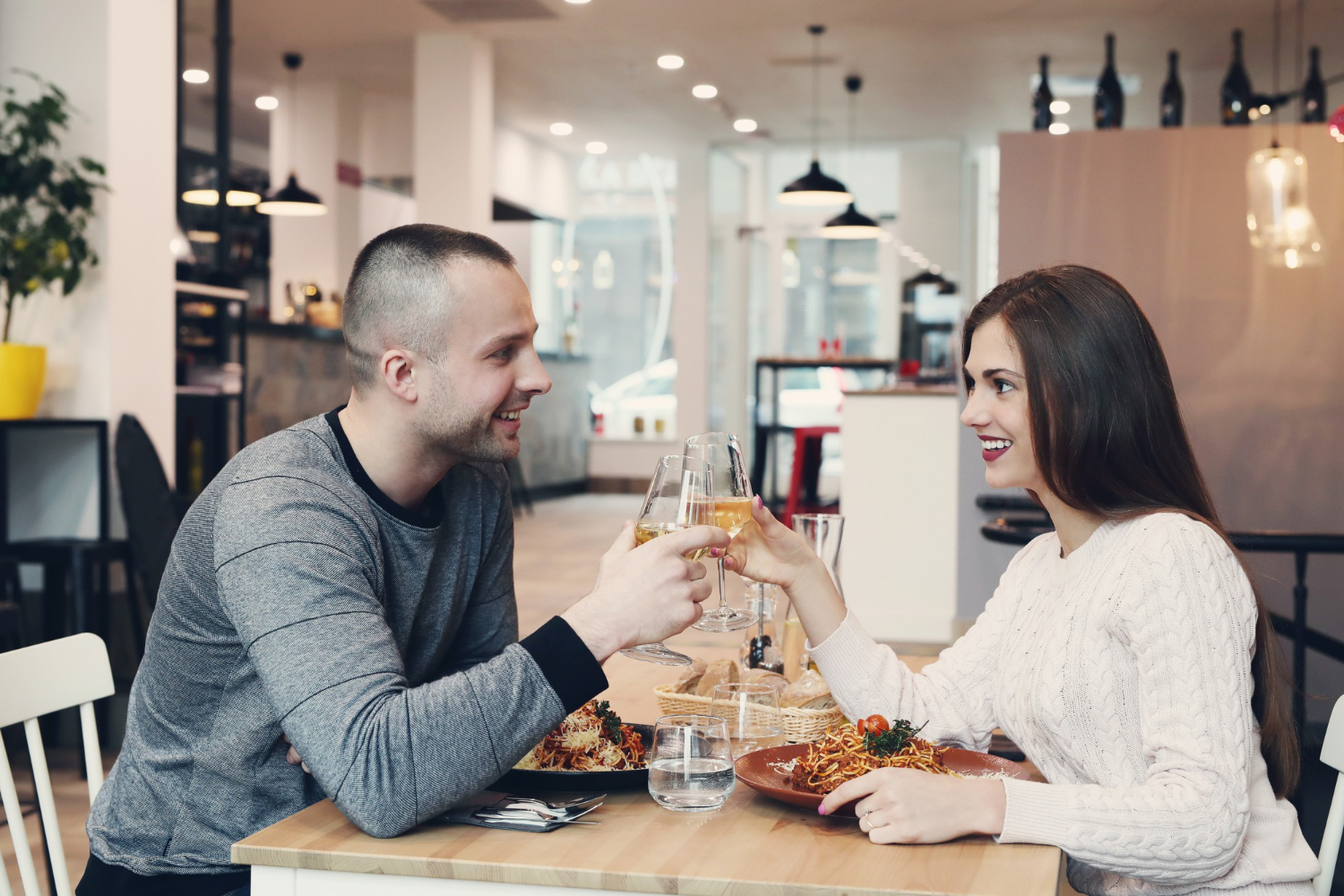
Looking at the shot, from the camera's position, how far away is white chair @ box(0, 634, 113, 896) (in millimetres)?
1514

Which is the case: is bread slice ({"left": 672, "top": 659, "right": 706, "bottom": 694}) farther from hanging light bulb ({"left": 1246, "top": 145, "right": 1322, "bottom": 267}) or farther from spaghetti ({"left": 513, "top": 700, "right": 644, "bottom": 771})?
hanging light bulb ({"left": 1246, "top": 145, "right": 1322, "bottom": 267})

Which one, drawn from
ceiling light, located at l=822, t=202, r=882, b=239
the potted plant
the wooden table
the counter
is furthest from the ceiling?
the wooden table

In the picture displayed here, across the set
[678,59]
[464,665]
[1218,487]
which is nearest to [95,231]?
[464,665]

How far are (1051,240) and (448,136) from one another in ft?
13.6

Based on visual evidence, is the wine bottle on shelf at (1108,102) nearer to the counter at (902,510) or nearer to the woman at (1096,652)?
the counter at (902,510)

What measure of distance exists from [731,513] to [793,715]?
0.36m

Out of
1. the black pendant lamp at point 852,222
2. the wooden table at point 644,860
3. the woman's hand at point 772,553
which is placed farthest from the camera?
the black pendant lamp at point 852,222

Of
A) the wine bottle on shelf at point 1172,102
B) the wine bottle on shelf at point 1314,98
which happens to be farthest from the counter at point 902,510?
the wine bottle on shelf at point 1314,98

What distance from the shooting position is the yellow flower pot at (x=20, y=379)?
13.1ft

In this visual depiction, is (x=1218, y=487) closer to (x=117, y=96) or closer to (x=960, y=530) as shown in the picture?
(x=960, y=530)

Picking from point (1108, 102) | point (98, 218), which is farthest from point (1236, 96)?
point (98, 218)

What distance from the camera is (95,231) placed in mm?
4352

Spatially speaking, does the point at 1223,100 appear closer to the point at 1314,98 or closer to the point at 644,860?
the point at 1314,98

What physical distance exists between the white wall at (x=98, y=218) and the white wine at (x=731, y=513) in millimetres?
3606
